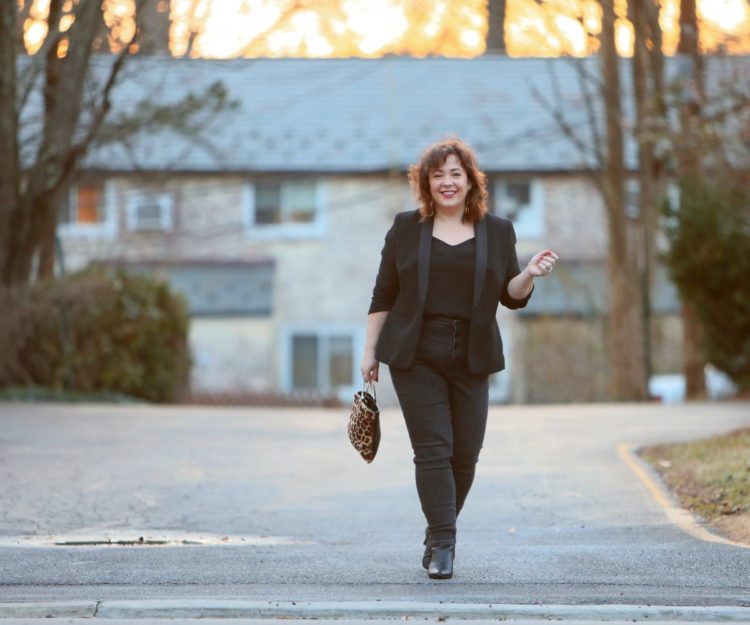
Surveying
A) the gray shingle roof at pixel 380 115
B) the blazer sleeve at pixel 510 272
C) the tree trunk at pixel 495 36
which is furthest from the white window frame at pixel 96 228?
the blazer sleeve at pixel 510 272

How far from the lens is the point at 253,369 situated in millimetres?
34688

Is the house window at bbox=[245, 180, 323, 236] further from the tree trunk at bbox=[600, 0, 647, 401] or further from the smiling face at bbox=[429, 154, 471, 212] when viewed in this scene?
the smiling face at bbox=[429, 154, 471, 212]

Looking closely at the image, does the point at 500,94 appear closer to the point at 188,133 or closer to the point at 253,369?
the point at 253,369

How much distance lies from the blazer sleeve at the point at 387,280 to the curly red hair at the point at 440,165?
0.56 ft

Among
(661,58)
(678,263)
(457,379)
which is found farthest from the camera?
(661,58)

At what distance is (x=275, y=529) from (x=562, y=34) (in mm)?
16480

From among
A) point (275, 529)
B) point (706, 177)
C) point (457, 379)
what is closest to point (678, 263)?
point (706, 177)

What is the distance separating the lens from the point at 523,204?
35.6 meters

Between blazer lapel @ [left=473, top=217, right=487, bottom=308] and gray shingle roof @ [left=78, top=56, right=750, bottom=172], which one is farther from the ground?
gray shingle roof @ [left=78, top=56, right=750, bottom=172]

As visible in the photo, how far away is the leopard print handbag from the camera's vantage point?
730 cm

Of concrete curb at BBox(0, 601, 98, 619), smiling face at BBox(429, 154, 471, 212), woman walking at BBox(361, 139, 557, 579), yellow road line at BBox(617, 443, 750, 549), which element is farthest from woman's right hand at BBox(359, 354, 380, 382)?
yellow road line at BBox(617, 443, 750, 549)

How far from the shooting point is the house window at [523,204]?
35406 mm

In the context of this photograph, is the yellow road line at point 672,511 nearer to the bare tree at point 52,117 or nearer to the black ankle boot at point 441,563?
the black ankle boot at point 441,563

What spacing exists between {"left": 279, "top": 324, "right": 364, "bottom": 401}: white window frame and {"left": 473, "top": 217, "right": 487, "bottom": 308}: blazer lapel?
2783 cm
